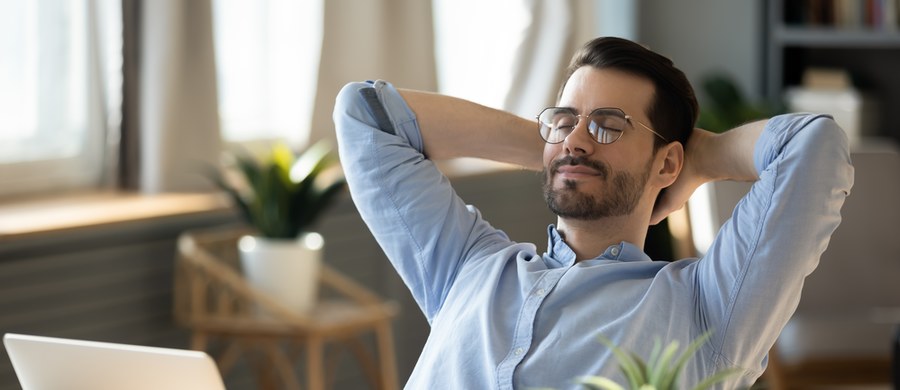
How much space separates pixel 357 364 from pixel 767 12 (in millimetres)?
2268

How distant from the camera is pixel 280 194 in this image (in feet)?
10.2

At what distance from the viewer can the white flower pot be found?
3.08 m

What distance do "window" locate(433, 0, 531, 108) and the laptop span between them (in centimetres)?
301

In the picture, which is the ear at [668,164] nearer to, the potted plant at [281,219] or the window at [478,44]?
the potted plant at [281,219]

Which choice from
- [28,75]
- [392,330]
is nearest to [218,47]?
[28,75]

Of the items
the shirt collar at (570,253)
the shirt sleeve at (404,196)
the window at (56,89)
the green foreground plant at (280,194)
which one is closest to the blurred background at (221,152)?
the window at (56,89)

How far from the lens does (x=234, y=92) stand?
3777 millimetres

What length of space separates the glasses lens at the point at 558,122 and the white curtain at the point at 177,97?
71.2 inches

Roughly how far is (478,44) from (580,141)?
9.83 ft

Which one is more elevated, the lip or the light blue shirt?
the lip

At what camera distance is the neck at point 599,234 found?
1781mm

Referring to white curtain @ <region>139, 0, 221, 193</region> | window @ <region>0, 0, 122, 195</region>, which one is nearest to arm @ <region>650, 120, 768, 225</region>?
white curtain @ <region>139, 0, 221, 193</region>

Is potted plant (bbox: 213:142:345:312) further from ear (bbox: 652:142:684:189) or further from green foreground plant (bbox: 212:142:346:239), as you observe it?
ear (bbox: 652:142:684:189)

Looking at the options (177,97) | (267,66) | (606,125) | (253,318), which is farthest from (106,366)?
(267,66)
